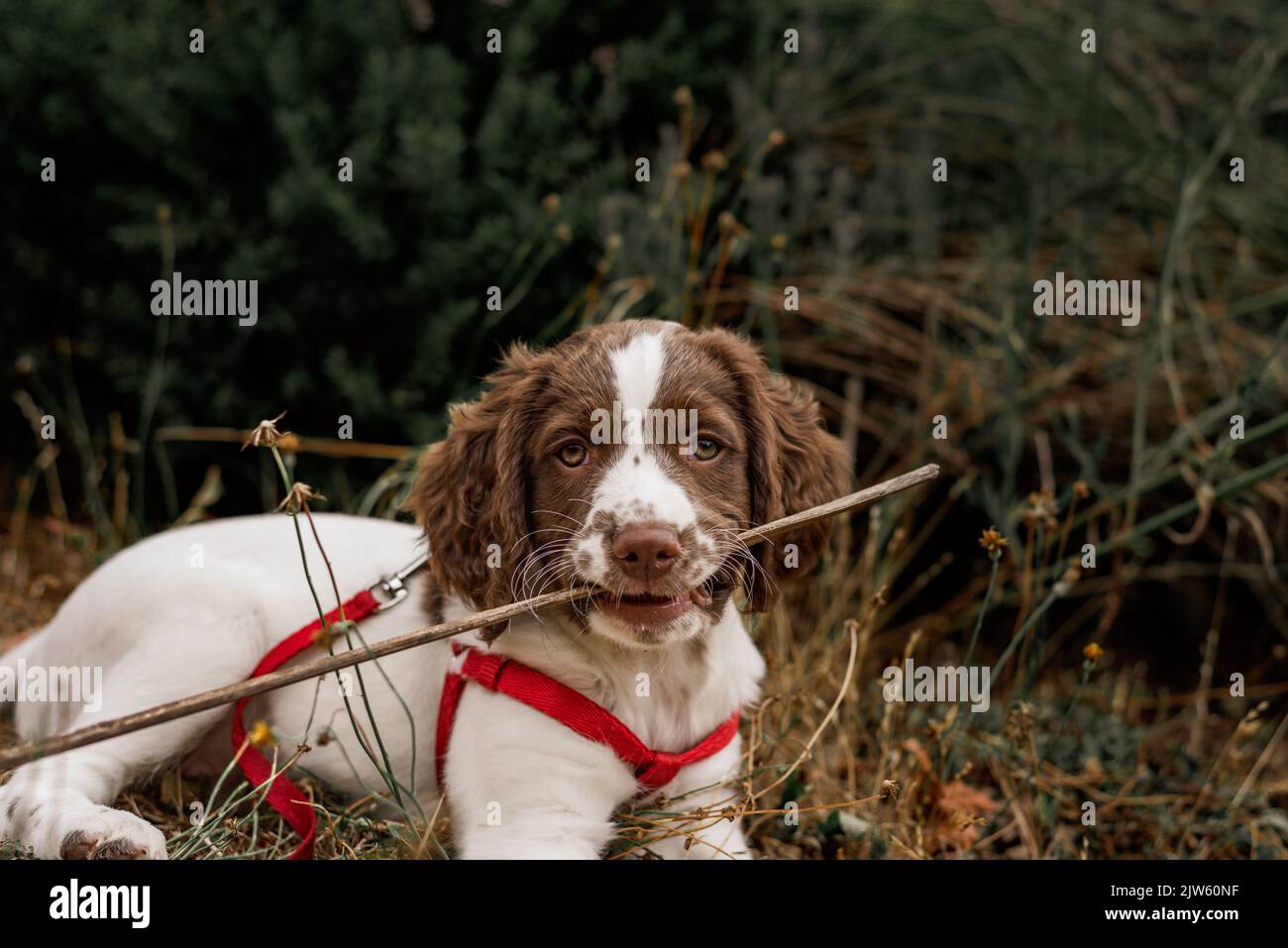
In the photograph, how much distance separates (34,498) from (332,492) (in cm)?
172

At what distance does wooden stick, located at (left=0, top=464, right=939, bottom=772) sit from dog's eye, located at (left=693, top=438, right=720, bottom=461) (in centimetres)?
20

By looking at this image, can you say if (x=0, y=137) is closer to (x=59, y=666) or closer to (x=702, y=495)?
(x=59, y=666)

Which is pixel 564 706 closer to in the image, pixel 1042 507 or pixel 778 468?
pixel 778 468

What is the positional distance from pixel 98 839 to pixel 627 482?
1.32 metres

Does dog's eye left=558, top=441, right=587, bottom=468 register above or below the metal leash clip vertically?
above

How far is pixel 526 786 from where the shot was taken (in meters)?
2.58

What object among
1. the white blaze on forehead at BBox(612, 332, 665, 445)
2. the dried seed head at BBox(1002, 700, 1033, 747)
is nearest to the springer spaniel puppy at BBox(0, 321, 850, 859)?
the white blaze on forehead at BBox(612, 332, 665, 445)

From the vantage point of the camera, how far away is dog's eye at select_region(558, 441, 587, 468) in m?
2.63

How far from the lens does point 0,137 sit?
5.24m

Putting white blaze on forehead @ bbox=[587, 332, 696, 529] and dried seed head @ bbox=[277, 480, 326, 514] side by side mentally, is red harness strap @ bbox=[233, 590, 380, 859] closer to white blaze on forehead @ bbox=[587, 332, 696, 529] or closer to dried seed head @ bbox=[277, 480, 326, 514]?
dried seed head @ bbox=[277, 480, 326, 514]

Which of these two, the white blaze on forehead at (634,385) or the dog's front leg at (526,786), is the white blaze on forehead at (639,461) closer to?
the white blaze on forehead at (634,385)

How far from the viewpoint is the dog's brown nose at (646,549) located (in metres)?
2.39

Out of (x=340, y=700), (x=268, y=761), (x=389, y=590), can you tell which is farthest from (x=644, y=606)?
(x=268, y=761)

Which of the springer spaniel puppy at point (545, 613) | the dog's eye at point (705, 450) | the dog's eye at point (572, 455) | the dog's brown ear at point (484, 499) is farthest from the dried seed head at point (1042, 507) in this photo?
the dog's brown ear at point (484, 499)
